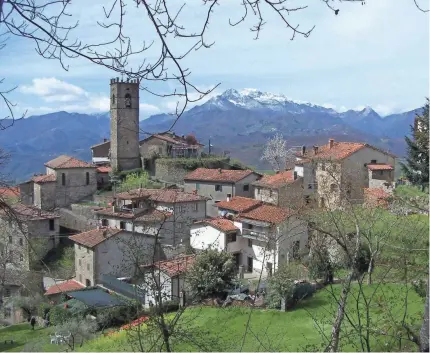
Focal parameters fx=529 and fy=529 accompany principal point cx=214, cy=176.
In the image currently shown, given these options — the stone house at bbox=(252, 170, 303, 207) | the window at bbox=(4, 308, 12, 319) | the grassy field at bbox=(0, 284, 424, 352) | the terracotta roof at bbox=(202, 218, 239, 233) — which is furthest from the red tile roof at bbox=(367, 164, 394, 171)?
the window at bbox=(4, 308, 12, 319)

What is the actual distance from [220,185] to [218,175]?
0.84 metres

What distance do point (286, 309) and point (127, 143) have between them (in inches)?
928

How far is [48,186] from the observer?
34469 millimetres

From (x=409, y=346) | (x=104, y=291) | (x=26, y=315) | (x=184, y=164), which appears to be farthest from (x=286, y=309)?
(x=184, y=164)

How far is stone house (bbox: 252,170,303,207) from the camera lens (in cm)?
3014

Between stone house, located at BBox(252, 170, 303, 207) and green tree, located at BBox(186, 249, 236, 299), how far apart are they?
9.60 m

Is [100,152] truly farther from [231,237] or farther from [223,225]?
[231,237]

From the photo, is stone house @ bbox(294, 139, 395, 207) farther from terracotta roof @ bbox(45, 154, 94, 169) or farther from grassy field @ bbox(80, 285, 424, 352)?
terracotta roof @ bbox(45, 154, 94, 169)

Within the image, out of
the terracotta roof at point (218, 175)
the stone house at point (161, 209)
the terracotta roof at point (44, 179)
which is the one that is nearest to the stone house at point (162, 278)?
the stone house at point (161, 209)

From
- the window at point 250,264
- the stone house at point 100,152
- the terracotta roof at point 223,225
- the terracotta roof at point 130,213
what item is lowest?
the window at point 250,264

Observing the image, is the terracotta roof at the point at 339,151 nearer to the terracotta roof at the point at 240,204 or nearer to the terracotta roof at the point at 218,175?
the terracotta roof at the point at 240,204

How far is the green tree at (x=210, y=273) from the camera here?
1947 cm

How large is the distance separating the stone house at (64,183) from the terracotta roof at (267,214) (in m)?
14.0

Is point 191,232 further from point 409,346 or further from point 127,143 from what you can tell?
point 409,346
